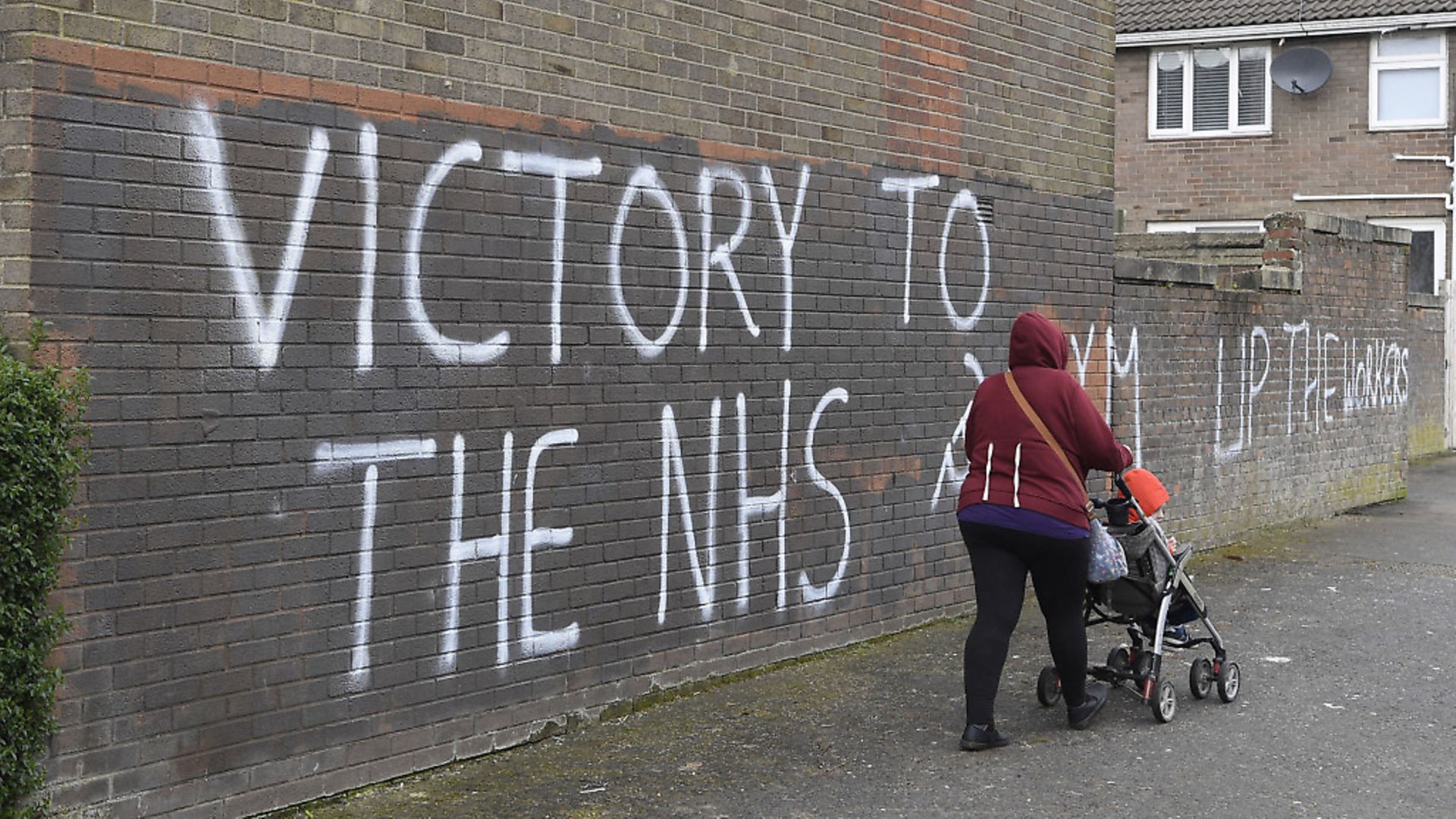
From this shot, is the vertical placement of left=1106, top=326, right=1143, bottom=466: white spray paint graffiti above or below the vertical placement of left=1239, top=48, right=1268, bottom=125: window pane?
below

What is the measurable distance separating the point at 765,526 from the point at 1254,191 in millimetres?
19101

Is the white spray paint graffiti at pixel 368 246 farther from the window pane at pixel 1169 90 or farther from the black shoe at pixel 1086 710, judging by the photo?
the window pane at pixel 1169 90

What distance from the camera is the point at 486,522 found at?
19.5ft

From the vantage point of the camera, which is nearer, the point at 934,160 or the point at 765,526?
the point at 765,526

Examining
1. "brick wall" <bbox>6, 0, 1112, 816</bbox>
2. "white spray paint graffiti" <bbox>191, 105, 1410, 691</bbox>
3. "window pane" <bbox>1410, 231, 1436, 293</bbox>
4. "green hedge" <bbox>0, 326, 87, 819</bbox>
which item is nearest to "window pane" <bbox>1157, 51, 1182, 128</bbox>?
"window pane" <bbox>1410, 231, 1436, 293</bbox>

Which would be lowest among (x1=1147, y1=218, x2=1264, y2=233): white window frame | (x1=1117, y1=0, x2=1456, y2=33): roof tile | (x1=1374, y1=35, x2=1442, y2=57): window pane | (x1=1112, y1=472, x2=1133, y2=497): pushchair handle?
(x1=1112, y1=472, x2=1133, y2=497): pushchair handle

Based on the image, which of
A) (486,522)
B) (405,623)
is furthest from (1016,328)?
(405,623)

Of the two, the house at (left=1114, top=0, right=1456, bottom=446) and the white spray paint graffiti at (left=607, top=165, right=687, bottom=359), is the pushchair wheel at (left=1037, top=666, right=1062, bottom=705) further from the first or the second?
the house at (left=1114, top=0, right=1456, bottom=446)

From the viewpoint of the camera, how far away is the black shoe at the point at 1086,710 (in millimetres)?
6453

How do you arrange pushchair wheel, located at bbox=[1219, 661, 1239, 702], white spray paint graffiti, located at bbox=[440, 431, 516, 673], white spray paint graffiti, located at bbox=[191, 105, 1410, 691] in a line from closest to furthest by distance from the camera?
1. white spray paint graffiti, located at bbox=[191, 105, 1410, 691]
2. white spray paint graffiti, located at bbox=[440, 431, 516, 673]
3. pushchair wheel, located at bbox=[1219, 661, 1239, 702]

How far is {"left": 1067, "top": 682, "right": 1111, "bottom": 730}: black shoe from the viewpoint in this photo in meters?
6.45

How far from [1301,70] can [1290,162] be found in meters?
1.38

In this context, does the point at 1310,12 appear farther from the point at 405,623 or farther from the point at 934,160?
the point at 405,623

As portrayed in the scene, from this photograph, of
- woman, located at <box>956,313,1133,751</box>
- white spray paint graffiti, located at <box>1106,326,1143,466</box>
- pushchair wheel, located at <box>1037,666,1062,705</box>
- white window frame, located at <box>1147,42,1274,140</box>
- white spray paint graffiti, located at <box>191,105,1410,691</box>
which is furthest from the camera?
white window frame, located at <box>1147,42,1274,140</box>
